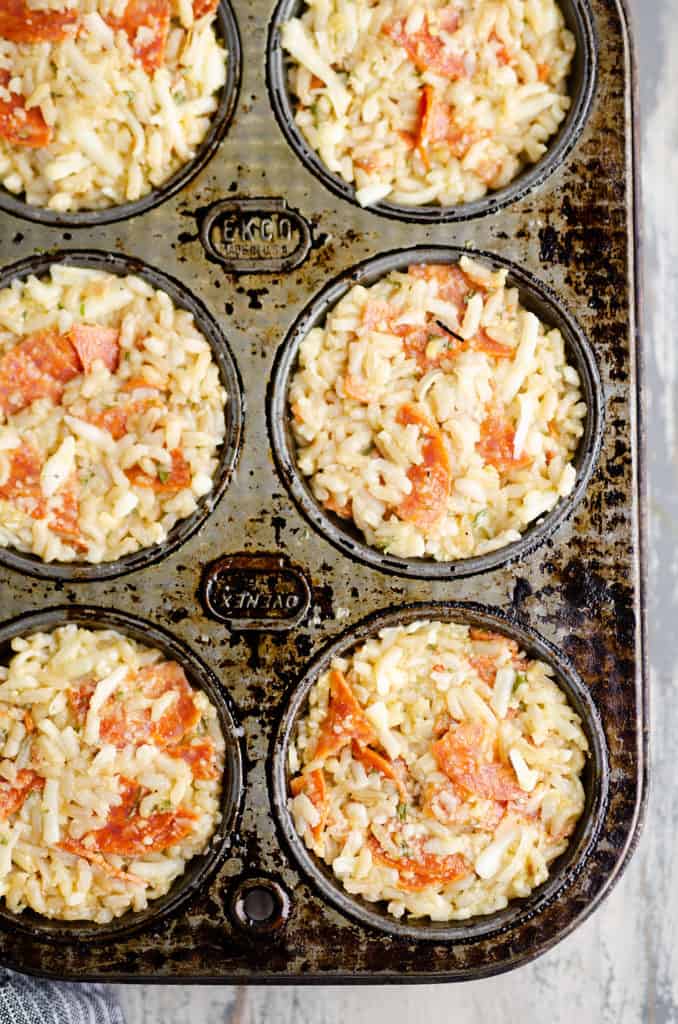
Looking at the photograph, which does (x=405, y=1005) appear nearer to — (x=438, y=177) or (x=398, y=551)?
(x=398, y=551)

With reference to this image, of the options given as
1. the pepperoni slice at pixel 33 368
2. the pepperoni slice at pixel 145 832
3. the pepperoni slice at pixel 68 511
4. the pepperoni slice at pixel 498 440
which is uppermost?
the pepperoni slice at pixel 33 368

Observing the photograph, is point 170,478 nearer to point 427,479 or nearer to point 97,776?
point 427,479

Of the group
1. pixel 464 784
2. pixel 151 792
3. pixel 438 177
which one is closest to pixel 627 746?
pixel 464 784

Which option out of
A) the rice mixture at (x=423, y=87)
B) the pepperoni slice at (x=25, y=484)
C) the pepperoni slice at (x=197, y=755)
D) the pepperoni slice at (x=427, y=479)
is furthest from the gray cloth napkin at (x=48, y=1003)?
the rice mixture at (x=423, y=87)

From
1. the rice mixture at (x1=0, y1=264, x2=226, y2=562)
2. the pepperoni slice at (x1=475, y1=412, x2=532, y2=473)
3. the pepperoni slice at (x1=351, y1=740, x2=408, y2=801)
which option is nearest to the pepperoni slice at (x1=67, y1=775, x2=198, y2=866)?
the pepperoni slice at (x1=351, y1=740, x2=408, y2=801)

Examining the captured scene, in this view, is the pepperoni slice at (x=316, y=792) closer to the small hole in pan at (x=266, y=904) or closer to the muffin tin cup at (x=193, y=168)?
the small hole in pan at (x=266, y=904)

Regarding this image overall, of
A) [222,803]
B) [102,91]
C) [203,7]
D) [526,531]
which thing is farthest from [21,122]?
[222,803]
